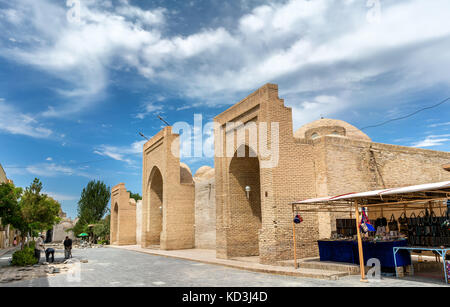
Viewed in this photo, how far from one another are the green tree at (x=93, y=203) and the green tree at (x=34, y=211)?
2809 centimetres

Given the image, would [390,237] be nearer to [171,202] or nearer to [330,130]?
[330,130]

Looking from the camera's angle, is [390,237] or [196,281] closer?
[196,281]

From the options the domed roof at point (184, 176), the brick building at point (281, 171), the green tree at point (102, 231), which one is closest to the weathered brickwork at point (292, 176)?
the brick building at point (281, 171)

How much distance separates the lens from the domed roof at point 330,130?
1736 cm

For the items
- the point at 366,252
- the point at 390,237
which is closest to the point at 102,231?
the point at 366,252

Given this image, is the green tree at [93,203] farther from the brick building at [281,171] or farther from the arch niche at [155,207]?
the brick building at [281,171]

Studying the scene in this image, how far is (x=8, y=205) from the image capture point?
13.2 metres

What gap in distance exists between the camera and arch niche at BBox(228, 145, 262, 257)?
1416cm

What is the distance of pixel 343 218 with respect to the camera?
12.2m

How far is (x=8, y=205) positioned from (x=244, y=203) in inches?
366
